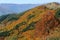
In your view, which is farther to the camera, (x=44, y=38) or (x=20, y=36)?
(x=20, y=36)

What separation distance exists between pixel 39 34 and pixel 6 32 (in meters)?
7.08

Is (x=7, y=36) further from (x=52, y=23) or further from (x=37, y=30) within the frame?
(x=52, y=23)

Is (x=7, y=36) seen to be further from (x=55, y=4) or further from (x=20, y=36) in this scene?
(x=55, y=4)

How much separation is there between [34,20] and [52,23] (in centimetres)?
444

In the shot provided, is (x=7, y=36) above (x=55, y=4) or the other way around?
the other way around

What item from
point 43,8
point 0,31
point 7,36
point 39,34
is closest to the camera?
point 39,34

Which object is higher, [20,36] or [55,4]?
[55,4]

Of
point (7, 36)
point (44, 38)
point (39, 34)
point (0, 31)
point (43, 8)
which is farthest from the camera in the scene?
point (43, 8)

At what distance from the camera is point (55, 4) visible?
38625mm

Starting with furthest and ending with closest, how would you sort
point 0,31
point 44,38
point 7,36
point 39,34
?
point 0,31 < point 7,36 < point 39,34 < point 44,38

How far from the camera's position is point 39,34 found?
29.9 m

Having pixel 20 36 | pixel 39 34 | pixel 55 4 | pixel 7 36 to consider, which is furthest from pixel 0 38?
pixel 55 4

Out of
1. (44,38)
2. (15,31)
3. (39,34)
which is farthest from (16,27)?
(44,38)

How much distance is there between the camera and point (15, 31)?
34438 millimetres
